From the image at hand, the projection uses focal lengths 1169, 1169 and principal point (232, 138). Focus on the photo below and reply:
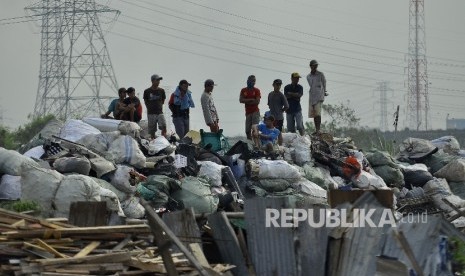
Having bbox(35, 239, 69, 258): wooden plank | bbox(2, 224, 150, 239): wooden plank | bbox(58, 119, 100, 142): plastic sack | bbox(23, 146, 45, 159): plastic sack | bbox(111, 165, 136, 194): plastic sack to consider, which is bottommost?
bbox(35, 239, 69, 258): wooden plank

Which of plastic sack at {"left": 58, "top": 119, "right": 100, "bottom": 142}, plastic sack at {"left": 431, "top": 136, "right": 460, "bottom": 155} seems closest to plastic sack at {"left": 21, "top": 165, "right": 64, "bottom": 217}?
plastic sack at {"left": 58, "top": 119, "right": 100, "bottom": 142}

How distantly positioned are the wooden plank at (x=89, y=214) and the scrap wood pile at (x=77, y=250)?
91cm

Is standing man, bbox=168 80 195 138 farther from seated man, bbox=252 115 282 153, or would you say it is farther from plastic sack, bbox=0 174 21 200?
plastic sack, bbox=0 174 21 200

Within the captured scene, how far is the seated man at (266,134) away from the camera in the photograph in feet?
71.1

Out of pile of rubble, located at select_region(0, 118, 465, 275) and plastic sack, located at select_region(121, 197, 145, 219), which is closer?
pile of rubble, located at select_region(0, 118, 465, 275)

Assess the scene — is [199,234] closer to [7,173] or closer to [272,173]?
[7,173]

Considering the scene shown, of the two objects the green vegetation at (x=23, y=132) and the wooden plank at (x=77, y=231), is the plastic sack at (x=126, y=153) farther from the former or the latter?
the green vegetation at (x=23, y=132)

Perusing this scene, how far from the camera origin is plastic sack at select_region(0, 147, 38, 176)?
17.9m

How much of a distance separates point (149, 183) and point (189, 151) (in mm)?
2076

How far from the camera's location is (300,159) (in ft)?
72.1

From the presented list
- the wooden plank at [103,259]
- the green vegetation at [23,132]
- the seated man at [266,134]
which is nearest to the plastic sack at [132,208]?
the seated man at [266,134]

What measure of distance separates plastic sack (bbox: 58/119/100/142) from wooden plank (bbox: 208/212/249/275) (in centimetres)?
886

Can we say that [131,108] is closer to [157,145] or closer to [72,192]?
[157,145]

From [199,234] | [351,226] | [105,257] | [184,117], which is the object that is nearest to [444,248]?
[351,226]
